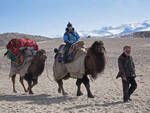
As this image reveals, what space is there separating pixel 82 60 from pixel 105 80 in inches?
233

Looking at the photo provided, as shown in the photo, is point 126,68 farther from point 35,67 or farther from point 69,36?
point 35,67

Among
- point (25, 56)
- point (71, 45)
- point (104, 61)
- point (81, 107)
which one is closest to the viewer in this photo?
point (81, 107)

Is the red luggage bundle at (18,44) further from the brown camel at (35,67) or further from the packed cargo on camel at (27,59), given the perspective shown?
the brown camel at (35,67)

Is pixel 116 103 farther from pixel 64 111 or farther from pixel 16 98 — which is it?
pixel 16 98

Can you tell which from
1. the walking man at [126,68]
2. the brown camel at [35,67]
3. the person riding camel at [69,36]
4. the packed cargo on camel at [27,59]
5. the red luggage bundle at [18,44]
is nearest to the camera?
the walking man at [126,68]

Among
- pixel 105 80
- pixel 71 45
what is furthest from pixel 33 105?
pixel 105 80

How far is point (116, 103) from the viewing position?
33.7ft

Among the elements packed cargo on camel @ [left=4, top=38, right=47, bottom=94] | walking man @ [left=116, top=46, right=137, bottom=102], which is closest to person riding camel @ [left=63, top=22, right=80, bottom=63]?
packed cargo on camel @ [left=4, top=38, right=47, bottom=94]

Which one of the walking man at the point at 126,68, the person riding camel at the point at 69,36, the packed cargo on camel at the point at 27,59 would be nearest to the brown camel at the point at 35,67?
the packed cargo on camel at the point at 27,59

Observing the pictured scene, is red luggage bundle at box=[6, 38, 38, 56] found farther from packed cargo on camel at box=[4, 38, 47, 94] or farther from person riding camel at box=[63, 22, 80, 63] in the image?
person riding camel at box=[63, 22, 80, 63]

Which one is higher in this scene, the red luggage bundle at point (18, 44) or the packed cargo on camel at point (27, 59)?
the red luggage bundle at point (18, 44)

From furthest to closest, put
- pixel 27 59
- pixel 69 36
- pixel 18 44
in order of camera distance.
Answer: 1. pixel 18 44
2. pixel 27 59
3. pixel 69 36


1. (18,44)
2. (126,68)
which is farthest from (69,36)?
(126,68)

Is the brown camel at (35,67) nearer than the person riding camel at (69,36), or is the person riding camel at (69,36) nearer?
the person riding camel at (69,36)
